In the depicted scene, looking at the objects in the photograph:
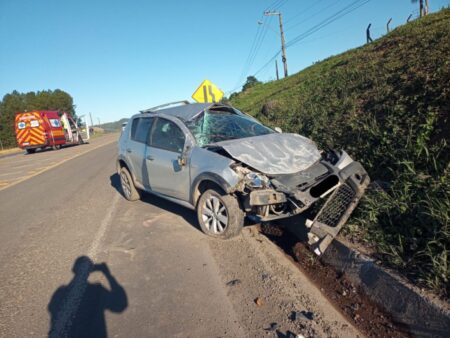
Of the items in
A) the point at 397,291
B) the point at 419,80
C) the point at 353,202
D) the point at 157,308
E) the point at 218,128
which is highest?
the point at 419,80

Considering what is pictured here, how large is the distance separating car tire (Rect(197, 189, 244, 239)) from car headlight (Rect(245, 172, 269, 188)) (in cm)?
34

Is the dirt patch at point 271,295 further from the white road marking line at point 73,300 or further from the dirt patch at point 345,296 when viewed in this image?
the white road marking line at point 73,300

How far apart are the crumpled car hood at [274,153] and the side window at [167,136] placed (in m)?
0.75

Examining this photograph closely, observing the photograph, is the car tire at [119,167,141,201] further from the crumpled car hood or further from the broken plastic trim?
the broken plastic trim

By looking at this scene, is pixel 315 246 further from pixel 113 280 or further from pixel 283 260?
pixel 113 280

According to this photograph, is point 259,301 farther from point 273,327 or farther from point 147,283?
point 147,283

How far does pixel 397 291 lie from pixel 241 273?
1.54 metres

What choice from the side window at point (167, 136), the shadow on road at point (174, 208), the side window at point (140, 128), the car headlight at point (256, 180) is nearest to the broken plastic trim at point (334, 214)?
the car headlight at point (256, 180)

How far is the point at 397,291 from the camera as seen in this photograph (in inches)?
111

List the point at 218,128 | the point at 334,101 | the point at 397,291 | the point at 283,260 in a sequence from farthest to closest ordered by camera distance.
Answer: the point at 334,101 → the point at 218,128 → the point at 283,260 → the point at 397,291

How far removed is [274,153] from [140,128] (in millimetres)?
2980

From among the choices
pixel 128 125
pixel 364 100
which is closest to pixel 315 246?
pixel 364 100

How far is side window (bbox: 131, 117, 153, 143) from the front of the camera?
6.12 meters

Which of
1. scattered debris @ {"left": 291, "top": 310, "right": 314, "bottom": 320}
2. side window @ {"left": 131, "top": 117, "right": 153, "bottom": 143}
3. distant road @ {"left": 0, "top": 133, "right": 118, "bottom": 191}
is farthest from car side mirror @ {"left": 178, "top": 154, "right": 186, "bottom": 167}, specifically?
distant road @ {"left": 0, "top": 133, "right": 118, "bottom": 191}
